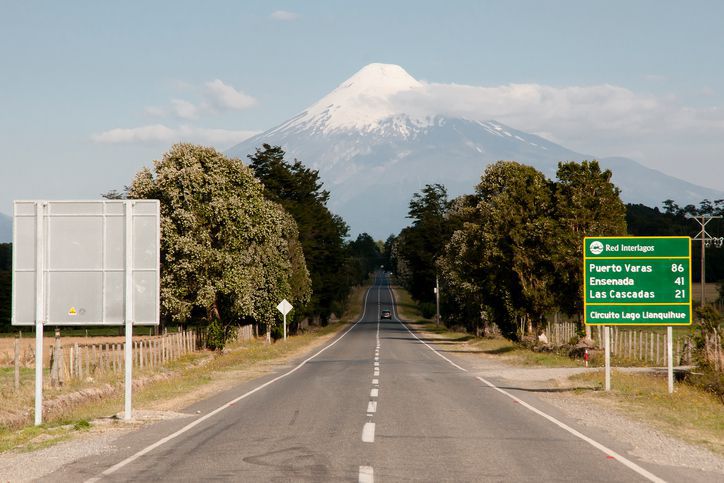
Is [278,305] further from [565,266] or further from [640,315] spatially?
[640,315]

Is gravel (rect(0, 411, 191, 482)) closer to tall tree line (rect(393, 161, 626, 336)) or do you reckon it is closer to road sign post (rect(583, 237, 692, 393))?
road sign post (rect(583, 237, 692, 393))

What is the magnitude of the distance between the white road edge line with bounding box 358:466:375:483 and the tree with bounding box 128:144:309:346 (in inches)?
1321

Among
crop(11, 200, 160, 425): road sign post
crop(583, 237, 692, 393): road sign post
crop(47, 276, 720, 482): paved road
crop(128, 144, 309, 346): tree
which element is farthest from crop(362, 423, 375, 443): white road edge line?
crop(128, 144, 309, 346): tree

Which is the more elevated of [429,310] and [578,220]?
[578,220]

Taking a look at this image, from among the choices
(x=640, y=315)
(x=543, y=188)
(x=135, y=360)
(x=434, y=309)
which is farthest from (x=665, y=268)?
(x=434, y=309)

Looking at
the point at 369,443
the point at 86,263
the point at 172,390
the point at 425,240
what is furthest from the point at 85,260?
the point at 425,240

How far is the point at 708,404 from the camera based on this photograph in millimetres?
21438

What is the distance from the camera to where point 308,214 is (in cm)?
9550

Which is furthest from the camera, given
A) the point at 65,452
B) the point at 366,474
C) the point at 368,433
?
the point at 368,433

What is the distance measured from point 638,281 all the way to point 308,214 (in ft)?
236

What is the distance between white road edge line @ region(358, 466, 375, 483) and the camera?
10492 millimetres

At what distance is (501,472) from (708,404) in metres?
12.3

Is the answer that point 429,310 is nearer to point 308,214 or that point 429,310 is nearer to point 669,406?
point 308,214

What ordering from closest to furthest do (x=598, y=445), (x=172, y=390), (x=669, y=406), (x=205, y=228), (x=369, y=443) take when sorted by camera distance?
1. (x=369, y=443)
2. (x=598, y=445)
3. (x=669, y=406)
4. (x=172, y=390)
5. (x=205, y=228)
